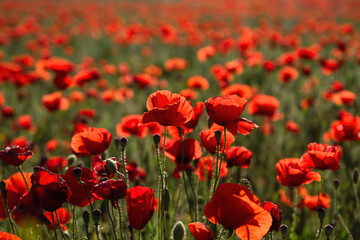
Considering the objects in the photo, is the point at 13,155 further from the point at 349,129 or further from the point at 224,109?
the point at 349,129

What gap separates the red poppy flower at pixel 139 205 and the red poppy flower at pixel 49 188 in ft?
0.61

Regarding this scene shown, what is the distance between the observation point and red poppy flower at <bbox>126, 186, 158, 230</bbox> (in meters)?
0.99

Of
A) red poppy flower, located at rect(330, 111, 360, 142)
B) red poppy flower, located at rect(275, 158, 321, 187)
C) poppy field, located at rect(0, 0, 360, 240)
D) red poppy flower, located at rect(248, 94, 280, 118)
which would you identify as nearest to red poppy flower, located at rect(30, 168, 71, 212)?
poppy field, located at rect(0, 0, 360, 240)

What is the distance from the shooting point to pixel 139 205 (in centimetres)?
100

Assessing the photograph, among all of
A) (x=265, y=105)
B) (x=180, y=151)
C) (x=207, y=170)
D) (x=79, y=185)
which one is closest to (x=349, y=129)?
(x=265, y=105)

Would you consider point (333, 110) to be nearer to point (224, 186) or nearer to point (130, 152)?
point (130, 152)

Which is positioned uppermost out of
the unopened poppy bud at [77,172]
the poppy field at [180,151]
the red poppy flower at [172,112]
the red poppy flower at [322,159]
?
the red poppy flower at [172,112]

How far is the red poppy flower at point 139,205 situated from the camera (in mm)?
993

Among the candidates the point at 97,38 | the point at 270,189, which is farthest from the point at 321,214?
the point at 97,38

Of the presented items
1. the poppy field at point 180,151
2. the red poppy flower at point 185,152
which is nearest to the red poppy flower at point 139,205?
the poppy field at point 180,151

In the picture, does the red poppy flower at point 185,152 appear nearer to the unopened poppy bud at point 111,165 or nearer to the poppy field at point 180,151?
the poppy field at point 180,151

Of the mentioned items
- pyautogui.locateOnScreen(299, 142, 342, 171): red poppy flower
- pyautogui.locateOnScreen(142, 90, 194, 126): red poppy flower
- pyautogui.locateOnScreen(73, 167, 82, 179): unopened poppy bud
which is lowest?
pyautogui.locateOnScreen(299, 142, 342, 171): red poppy flower

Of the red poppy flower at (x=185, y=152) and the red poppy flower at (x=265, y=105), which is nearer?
the red poppy flower at (x=185, y=152)

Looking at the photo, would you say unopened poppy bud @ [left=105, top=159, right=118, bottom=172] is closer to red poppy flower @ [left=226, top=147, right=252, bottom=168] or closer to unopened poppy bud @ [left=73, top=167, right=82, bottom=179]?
unopened poppy bud @ [left=73, top=167, right=82, bottom=179]
